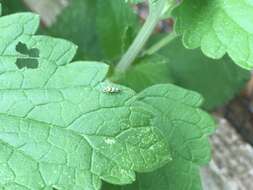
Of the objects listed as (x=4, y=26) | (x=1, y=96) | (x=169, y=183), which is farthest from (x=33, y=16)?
(x=169, y=183)

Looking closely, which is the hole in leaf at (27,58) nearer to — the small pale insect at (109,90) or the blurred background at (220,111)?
the small pale insect at (109,90)

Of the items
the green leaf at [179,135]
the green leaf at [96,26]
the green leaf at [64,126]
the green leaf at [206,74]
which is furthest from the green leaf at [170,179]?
the green leaf at [206,74]

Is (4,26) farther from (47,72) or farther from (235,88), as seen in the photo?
(235,88)

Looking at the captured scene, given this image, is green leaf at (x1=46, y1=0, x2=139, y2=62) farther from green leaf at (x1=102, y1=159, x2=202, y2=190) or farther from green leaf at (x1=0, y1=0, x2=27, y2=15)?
green leaf at (x1=102, y1=159, x2=202, y2=190)

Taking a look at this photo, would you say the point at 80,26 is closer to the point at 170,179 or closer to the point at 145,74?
the point at 145,74

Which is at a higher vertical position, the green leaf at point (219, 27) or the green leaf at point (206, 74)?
the green leaf at point (219, 27)

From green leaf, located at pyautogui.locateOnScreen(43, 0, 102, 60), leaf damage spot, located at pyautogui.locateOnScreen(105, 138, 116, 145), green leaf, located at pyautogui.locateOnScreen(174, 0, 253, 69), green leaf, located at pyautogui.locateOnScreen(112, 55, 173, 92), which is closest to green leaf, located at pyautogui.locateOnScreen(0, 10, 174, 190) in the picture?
leaf damage spot, located at pyautogui.locateOnScreen(105, 138, 116, 145)

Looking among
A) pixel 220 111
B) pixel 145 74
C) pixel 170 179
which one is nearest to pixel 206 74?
pixel 220 111
